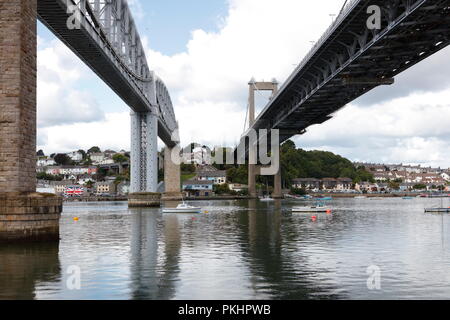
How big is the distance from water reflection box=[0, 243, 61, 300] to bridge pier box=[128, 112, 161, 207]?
59296 mm

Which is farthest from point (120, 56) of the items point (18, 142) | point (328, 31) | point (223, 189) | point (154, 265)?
point (223, 189)

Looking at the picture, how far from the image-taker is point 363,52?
45688 mm

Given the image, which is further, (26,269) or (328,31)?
(328,31)

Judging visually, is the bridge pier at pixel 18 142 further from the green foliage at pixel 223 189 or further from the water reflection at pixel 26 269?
the green foliage at pixel 223 189

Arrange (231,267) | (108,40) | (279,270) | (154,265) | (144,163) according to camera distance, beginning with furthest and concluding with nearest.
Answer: (144,163) → (108,40) → (154,265) → (231,267) → (279,270)

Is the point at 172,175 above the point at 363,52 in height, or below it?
below

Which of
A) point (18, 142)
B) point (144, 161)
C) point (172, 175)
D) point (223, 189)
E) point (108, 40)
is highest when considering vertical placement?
point (108, 40)

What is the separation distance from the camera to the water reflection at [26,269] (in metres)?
15.8

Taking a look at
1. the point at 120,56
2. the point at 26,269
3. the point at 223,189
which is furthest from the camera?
the point at 223,189

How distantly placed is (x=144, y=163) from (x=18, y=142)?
6436cm

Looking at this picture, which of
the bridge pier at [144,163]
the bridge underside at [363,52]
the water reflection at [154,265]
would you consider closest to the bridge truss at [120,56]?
the bridge pier at [144,163]

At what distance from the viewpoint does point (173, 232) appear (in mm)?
37469

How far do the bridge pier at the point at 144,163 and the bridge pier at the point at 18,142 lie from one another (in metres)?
59.7

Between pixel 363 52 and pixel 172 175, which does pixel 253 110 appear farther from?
pixel 363 52
